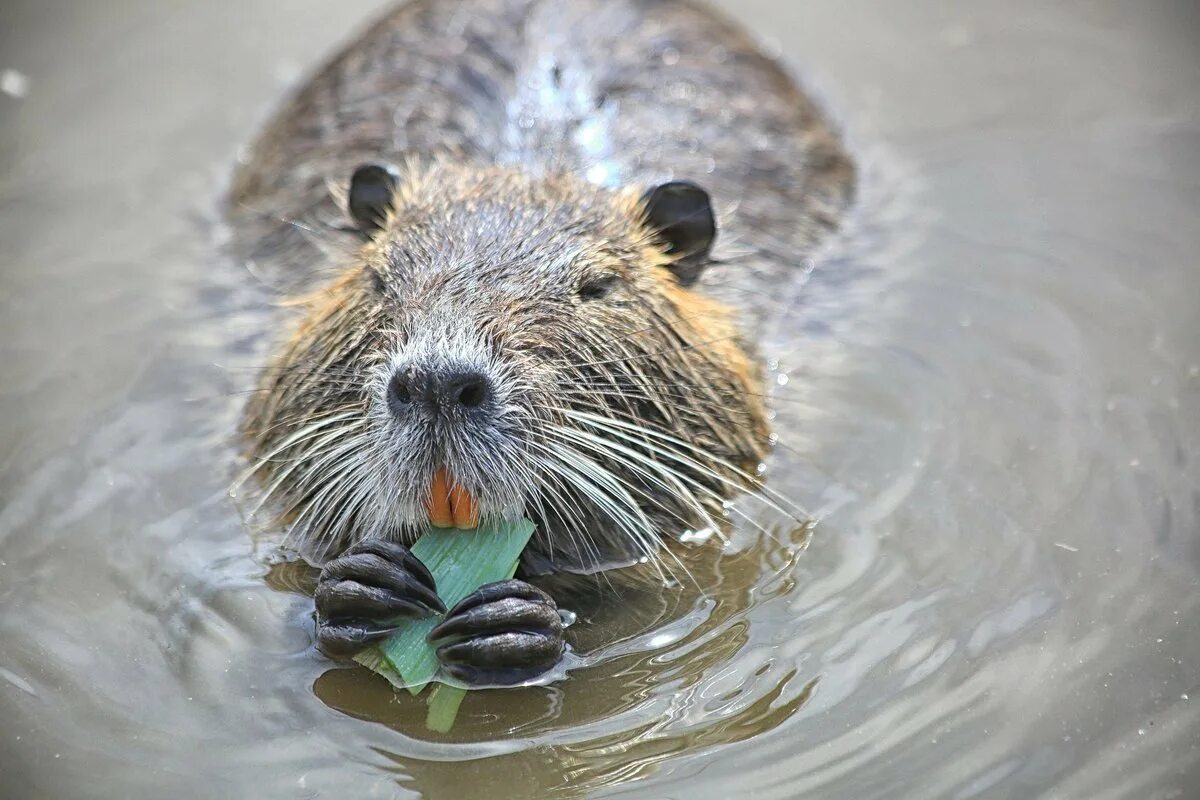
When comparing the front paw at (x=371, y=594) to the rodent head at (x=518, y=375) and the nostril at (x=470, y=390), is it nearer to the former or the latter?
the rodent head at (x=518, y=375)

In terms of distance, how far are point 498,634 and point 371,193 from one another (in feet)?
4.40

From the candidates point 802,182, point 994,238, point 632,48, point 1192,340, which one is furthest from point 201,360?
point 1192,340

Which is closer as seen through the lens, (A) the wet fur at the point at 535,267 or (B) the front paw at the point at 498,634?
(B) the front paw at the point at 498,634

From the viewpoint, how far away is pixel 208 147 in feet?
20.3

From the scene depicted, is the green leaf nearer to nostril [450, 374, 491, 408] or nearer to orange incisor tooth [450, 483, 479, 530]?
orange incisor tooth [450, 483, 479, 530]

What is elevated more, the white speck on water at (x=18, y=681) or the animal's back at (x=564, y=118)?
the animal's back at (x=564, y=118)

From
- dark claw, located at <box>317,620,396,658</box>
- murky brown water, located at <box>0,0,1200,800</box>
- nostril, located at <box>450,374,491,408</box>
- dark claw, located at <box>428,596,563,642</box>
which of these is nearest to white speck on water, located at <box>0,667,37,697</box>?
murky brown water, located at <box>0,0,1200,800</box>

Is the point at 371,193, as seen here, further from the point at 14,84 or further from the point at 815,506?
the point at 14,84

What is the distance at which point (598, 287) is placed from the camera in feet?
12.1

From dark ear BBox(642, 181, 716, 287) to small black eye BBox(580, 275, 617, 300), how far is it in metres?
0.30

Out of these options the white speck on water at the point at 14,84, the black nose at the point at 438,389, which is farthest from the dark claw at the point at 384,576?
the white speck on water at the point at 14,84

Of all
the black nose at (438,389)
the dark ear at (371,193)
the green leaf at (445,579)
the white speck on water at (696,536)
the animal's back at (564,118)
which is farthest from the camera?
the animal's back at (564,118)

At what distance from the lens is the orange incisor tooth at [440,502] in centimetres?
330

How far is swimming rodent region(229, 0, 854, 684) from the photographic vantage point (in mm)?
3299
